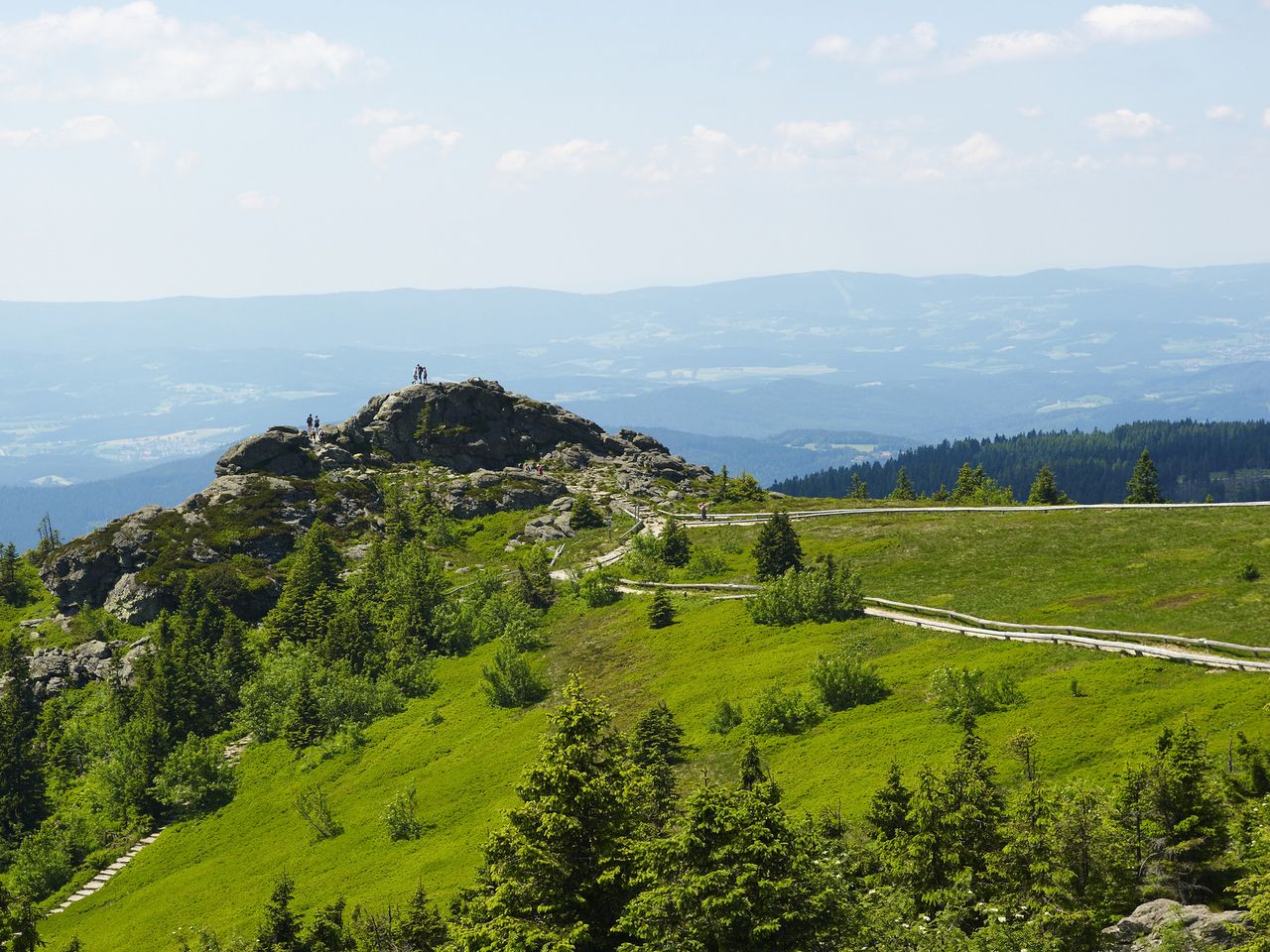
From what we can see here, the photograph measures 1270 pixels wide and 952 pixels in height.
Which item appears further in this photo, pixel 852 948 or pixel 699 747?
pixel 699 747

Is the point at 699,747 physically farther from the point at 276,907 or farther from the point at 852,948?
the point at 852,948

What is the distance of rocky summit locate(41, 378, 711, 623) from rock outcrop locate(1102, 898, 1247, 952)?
102m

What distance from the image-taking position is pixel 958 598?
252 ft

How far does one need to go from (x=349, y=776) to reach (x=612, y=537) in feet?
164

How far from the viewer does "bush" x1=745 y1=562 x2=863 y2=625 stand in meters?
79.7

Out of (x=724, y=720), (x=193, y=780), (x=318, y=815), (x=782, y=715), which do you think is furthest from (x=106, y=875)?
(x=782, y=715)

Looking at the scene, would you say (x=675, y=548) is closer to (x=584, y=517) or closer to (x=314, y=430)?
(x=584, y=517)

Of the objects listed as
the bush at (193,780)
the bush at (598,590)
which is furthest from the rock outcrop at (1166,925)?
the bush at (193,780)

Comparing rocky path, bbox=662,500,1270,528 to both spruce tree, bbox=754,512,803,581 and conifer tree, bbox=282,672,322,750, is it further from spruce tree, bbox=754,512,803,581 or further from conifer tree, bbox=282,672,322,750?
conifer tree, bbox=282,672,322,750

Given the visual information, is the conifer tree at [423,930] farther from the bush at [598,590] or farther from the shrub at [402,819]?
the bush at [598,590]

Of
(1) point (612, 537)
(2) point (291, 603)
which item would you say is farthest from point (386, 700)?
(1) point (612, 537)

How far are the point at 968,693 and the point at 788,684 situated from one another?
14.8 m

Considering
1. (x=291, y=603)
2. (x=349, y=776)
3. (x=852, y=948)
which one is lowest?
(x=349, y=776)

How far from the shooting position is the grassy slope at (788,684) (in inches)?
1955
